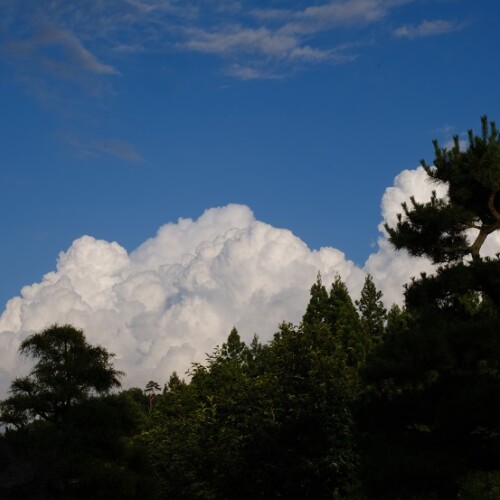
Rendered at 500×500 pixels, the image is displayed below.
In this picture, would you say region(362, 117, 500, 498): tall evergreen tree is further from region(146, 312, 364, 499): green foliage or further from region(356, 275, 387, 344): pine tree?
region(356, 275, 387, 344): pine tree

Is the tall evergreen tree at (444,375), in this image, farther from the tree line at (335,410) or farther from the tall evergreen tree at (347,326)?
the tall evergreen tree at (347,326)

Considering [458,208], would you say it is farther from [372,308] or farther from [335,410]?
[372,308]

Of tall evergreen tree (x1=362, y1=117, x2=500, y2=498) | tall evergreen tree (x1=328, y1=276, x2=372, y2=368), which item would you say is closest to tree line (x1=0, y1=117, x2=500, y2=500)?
tall evergreen tree (x1=362, y1=117, x2=500, y2=498)

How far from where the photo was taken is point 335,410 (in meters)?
31.1

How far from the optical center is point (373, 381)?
1898 cm

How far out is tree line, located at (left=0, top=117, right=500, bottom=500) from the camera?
1817 cm

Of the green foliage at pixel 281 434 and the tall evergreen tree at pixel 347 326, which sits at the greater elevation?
the tall evergreen tree at pixel 347 326

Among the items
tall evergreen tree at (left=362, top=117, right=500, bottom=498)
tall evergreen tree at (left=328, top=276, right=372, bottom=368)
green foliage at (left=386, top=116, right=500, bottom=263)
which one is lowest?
tall evergreen tree at (left=362, top=117, right=500, bottom=498)

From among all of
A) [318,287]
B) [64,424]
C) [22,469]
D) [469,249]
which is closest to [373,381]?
[469,249]

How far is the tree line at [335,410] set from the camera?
59.6ft

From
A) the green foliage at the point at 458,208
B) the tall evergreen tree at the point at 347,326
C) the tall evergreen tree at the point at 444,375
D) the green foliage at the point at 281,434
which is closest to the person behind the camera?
the tall evergreen tree at the point at 444,375

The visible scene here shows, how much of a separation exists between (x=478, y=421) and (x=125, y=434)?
40.6 feet

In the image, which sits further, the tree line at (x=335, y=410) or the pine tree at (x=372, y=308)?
the pine tree at (x=372, y=308)

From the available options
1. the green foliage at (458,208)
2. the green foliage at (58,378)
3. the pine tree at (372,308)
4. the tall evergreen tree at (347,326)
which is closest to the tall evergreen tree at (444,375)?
the green foliage at (458,208)
